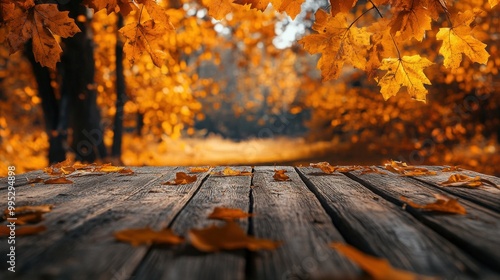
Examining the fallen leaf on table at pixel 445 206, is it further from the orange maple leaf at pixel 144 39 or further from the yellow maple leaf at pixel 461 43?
the orange maple leaf at pixel 144 39

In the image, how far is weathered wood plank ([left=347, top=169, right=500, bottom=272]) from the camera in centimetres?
88

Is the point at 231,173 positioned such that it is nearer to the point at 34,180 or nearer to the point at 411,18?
the point at 34,180

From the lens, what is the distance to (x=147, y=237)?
0.93m

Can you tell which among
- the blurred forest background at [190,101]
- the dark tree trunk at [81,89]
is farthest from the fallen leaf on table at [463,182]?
the dark tree trunk at [81,89]

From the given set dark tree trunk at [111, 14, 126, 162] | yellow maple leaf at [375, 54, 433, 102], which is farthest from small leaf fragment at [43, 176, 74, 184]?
dark tree trunk at [111, 14, 126, 162]

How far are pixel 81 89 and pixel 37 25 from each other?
3886 mm

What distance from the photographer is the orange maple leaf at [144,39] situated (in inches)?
76.1

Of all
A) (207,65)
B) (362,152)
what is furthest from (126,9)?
(207,65)

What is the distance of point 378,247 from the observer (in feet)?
2.99

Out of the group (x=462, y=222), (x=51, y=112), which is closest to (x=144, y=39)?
(x=462, y=222)

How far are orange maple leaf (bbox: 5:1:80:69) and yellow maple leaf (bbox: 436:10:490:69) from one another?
172 cm

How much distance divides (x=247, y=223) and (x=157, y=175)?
1145 mm

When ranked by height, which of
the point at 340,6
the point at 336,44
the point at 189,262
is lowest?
the point at 189,262

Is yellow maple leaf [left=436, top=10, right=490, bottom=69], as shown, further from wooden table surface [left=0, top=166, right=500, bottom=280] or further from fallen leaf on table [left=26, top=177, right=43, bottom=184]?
fallen leaf on table [left=26, top=177, right=43, bottom=184]
